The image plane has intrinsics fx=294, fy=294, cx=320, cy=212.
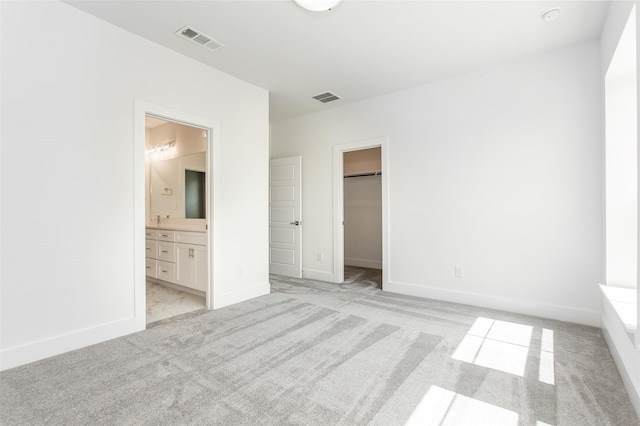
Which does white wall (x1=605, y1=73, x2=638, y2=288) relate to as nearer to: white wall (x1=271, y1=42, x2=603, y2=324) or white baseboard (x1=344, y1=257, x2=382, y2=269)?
white wall (x1=271, y1=42, x2=603, y2=324)

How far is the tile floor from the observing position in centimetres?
325

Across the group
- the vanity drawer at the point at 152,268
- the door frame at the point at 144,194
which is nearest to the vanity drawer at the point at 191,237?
the door frame at the point at 144,194

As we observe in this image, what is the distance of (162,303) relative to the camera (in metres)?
3.65

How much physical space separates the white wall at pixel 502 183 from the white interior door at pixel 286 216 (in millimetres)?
1324

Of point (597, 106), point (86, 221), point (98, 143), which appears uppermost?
point (597, 106)

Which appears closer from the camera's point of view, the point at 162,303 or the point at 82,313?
the point at 82,313

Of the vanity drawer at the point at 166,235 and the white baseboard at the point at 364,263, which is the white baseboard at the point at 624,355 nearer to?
the white baseboard at the point at 364,263

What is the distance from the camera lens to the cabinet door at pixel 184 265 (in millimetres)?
3861

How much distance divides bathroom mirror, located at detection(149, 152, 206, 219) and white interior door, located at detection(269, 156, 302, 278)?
1242mm

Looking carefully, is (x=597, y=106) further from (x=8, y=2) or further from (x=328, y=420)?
(x=8, y=2)

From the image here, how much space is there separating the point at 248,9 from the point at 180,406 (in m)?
2.89

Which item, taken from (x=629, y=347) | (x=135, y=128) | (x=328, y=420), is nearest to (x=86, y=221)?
(x=135, y=128)

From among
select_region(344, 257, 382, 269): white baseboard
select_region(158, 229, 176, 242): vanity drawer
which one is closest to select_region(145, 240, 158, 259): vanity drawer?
select_region(158, 229, 176, 242): vanity drawer

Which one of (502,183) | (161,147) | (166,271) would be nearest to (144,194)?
(166,271)
